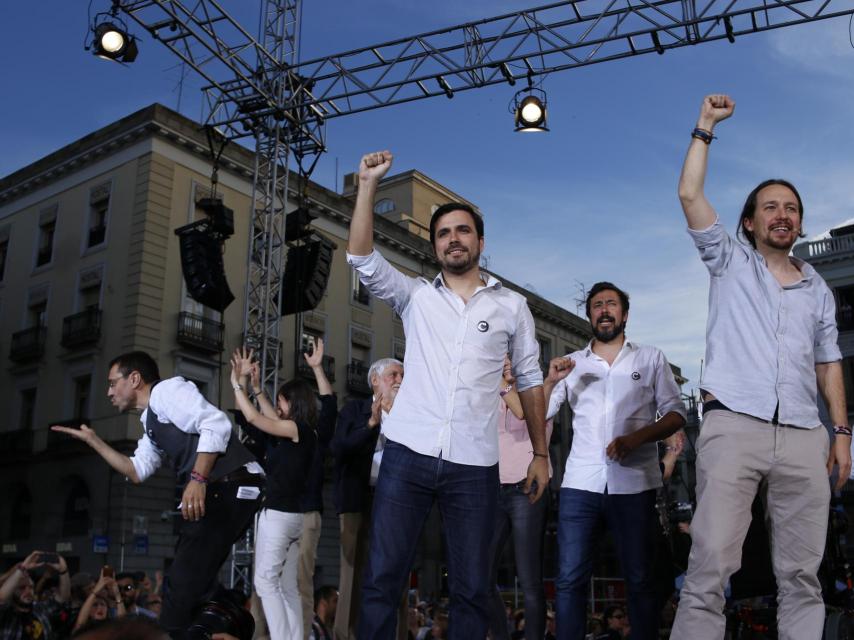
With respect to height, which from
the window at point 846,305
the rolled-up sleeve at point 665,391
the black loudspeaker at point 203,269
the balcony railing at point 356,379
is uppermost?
the window at point 846,305

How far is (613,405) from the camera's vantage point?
5.03 meters

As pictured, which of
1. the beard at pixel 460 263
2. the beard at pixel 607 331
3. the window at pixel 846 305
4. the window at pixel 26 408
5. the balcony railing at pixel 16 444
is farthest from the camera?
the window at pixel 846 305

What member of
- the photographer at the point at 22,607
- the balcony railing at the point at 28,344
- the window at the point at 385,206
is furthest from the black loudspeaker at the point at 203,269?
the window at the point at 385,206

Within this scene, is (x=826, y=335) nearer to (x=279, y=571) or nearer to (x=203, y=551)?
(x=203, y=551)

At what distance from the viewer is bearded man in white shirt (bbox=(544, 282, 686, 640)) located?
460cm

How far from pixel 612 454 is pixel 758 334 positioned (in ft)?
4.00

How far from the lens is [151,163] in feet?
87.4

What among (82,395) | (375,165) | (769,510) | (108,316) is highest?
(108,316)

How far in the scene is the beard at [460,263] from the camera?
3863 millimetres

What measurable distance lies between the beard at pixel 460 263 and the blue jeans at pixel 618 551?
5.38ft

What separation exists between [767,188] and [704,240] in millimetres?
521

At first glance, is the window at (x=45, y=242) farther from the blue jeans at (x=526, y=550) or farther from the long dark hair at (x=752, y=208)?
the long dark hair at (x=752, y=208)

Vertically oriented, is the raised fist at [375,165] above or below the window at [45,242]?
below

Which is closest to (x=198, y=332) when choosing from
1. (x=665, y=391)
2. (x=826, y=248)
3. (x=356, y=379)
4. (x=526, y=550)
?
(x=356, y=379)
